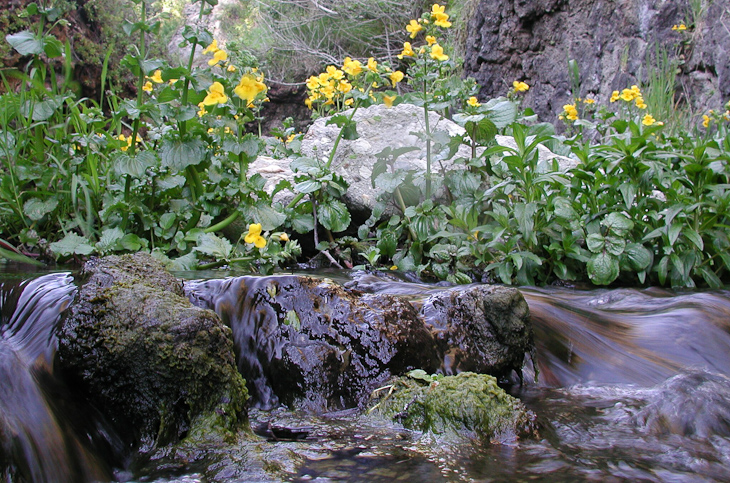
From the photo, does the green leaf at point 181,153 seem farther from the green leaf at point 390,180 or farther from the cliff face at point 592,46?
the cliff face at point 592,46

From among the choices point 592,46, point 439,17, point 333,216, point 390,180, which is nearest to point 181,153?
point 333,216

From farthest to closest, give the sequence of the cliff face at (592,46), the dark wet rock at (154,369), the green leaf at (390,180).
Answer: the cliff face at (592,46) < the green leaf at (390,180) < the dark wet rock at (154,369)

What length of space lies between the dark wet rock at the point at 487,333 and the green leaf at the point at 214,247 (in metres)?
1.43

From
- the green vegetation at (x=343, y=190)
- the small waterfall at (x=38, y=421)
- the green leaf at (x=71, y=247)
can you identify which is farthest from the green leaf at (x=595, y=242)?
the green leaf at (x=71, y=247)

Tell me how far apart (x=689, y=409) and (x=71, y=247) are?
10.3ft

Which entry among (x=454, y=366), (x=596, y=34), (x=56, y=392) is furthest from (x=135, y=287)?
(x=596, y=34)

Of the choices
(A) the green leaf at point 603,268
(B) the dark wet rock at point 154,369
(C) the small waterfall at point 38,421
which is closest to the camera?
(C) the small waterfall at point 38,421

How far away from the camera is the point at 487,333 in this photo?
2150mm

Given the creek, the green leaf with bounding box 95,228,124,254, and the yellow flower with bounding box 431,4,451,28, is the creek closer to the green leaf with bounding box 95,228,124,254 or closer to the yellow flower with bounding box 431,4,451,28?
the green leaf with bounding box 95,228,124,254

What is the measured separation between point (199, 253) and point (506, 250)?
6.16 ft

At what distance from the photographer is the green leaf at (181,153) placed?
3.13 meters

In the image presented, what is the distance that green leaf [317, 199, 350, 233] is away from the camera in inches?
143

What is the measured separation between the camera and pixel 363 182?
13.9 feet

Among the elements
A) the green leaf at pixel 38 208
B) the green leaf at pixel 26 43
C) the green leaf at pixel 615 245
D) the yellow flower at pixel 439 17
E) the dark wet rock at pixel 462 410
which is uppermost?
the yellow flower at pixel 439 17
